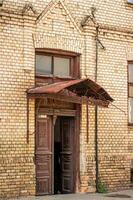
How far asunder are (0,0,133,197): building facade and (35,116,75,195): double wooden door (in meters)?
→ 0.03

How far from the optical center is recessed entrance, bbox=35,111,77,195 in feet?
44.0

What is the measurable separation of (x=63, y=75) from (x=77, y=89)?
1160mm

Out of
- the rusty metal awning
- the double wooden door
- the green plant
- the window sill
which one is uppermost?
the window sill

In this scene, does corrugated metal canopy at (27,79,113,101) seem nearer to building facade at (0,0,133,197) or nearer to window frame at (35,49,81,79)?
building facade at (0,0,133,197)

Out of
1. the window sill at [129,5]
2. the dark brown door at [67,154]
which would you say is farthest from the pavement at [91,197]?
the window sill at [129,5]

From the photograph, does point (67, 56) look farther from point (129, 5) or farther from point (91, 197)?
point (91, 197)

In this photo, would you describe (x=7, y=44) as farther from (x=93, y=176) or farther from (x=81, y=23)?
(x=93, y=176)

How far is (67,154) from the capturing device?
559 inches

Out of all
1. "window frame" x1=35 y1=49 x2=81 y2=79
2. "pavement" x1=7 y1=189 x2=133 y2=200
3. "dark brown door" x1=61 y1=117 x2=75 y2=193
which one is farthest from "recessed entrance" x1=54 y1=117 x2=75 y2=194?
"window frame" x1=35 y1=49 x2=81 y2=79

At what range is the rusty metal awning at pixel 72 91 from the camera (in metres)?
12.2

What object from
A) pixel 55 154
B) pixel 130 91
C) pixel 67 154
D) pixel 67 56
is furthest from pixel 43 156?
pixel 130 91

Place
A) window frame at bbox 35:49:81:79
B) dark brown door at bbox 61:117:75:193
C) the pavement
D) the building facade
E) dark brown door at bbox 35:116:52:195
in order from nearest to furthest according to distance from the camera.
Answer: the building facade → the pavement → dark brown door at bbox 35:116:52:195 → window frame at bbox 35:49:81:79 → dark brown door at bbox 61:117:75:193

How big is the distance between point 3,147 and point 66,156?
2317mm

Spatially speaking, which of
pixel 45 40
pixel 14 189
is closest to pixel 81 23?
pixel 45 40
